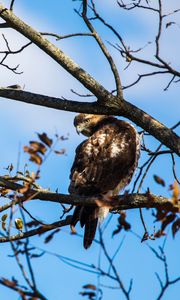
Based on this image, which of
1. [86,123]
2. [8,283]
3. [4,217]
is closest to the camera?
[8,283]

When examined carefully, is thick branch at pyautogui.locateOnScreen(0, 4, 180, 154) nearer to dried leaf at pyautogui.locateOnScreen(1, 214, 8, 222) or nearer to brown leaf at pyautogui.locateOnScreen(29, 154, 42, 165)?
dried leaf at pyautogui.locateOnScreen(1, 214, 8, 222)

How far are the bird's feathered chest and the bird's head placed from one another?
0.92m

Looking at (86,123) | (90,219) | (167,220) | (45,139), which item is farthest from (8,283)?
(86,123)

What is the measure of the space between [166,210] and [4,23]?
9.70 feet

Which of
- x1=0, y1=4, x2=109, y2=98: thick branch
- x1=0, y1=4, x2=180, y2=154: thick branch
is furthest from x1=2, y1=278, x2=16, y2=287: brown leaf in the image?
x1=0, y1=4, x2=109, y2=98: thick branch

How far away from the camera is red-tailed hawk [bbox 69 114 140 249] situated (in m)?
7.12

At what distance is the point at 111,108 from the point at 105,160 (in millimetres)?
1677

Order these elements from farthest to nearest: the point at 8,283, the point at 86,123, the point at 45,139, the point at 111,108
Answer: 1. the point at 86,123
2. the point at 111,108
3. the point at 45,139
4. the point at 8,283

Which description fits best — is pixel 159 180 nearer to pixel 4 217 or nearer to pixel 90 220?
pixel 4 217

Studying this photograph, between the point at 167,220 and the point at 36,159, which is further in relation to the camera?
the point at 36,159

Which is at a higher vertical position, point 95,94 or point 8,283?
point 95,94

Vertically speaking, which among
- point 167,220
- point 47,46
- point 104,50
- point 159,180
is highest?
point 104,50

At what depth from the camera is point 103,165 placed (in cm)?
754

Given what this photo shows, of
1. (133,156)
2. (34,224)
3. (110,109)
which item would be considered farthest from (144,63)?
(133,156)
